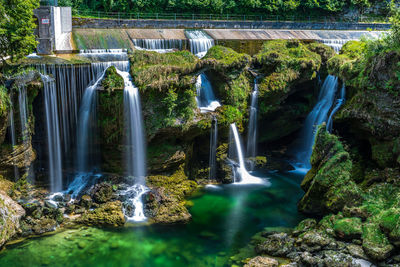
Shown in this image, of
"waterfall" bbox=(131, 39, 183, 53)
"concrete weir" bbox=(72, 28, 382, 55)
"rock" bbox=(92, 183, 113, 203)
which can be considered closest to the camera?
"rock" bbox=(92, 183, 113, 203)

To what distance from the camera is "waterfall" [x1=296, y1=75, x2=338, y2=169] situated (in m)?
20.6

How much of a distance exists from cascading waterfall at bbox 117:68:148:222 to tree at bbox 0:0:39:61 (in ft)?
14.0

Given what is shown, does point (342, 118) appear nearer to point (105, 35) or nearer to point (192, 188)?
point (192, 188)

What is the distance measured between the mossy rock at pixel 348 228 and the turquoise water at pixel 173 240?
260cm

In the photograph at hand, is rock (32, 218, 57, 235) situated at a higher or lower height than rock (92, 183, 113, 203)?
lower

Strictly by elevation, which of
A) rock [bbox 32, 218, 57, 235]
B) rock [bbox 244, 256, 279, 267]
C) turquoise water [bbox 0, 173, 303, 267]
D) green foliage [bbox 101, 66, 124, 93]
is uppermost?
green foliage [bbox 101, 66, 124, 93]

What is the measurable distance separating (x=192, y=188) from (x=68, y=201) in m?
5.73

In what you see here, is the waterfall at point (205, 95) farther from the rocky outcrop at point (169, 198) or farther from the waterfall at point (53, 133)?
the waterfall at point (53, 133)

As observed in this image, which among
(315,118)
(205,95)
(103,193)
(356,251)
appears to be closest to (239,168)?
(205,95)

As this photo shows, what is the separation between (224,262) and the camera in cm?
1275

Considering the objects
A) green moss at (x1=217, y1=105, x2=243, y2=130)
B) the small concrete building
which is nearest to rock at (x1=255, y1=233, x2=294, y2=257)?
green moss at (x1=217, y1=105, x2=243, y2=130)

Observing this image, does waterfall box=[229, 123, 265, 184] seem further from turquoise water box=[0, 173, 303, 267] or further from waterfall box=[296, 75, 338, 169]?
waterfall box=[296, 75, 338, 169]

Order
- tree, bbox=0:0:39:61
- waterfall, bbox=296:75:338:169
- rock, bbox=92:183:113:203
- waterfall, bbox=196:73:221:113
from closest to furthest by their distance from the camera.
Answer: tree, bbox=0:0:39:61 → rock, bbox=92:183:113:203 → waterfall, bbox=196:73:221:113 → waterfall, bbox=296:75:338:169

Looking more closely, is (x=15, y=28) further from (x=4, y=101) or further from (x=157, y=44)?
(x=157, y=44)
